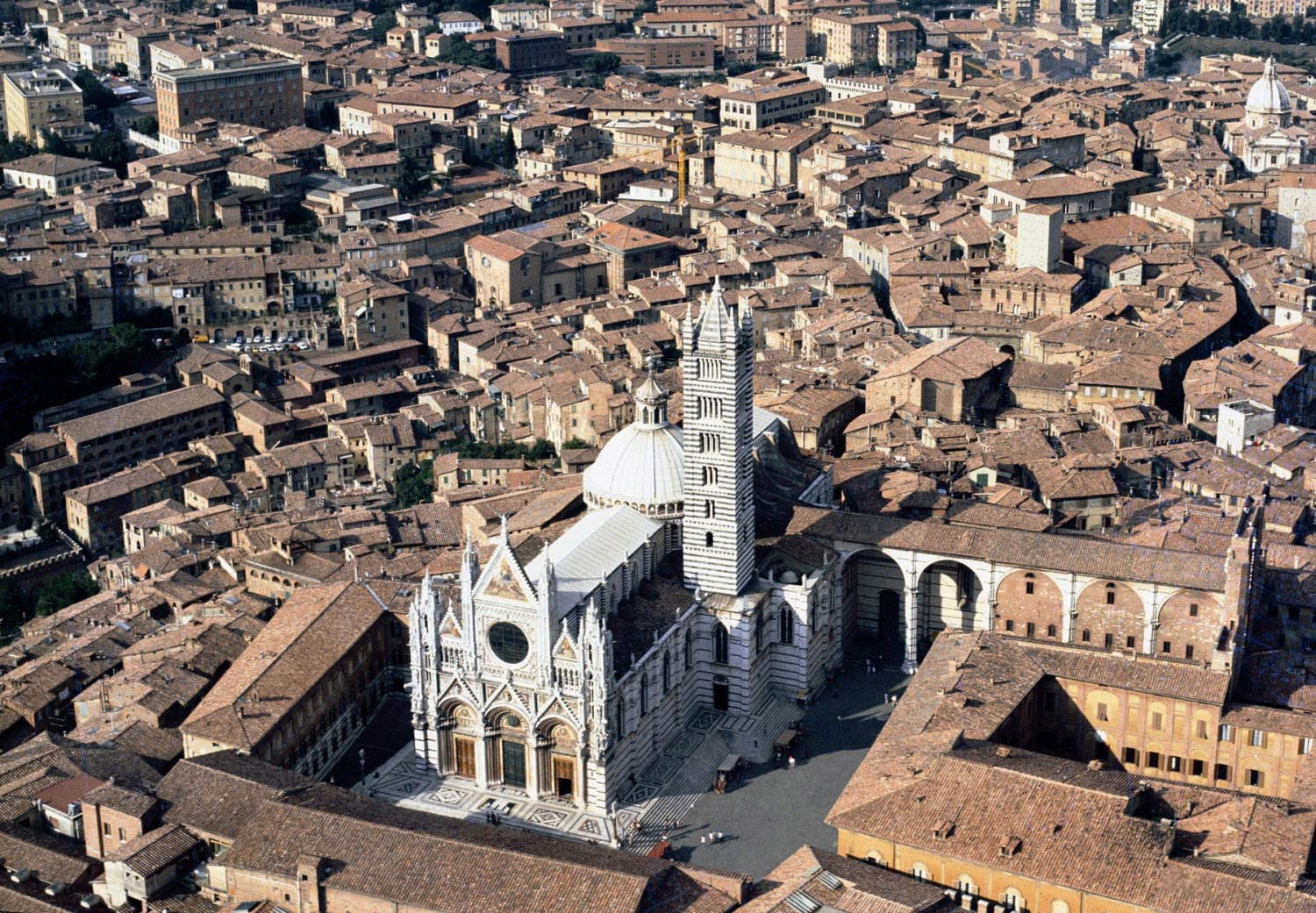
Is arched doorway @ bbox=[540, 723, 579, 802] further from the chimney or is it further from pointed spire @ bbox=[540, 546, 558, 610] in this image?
the chimney

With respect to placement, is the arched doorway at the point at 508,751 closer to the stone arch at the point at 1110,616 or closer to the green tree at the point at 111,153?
the stone arch at the point at 1110,616

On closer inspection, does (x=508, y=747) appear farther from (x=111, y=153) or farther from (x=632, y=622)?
(x=111, y=153)

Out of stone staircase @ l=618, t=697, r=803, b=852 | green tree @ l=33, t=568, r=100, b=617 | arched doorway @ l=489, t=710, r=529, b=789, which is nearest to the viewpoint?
stone staircase @ l=618, t=697, r=803, b=852

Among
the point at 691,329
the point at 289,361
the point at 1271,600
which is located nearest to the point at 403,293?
the point at 289,361

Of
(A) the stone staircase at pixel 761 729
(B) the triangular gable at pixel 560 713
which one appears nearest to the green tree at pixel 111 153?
(A) the stone staircase at pixel 761 729

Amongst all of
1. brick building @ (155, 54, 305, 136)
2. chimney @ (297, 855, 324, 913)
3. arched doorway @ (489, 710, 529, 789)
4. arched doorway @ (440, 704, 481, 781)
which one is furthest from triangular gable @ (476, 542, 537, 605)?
brick building @ (155, 54, 305, 136)
